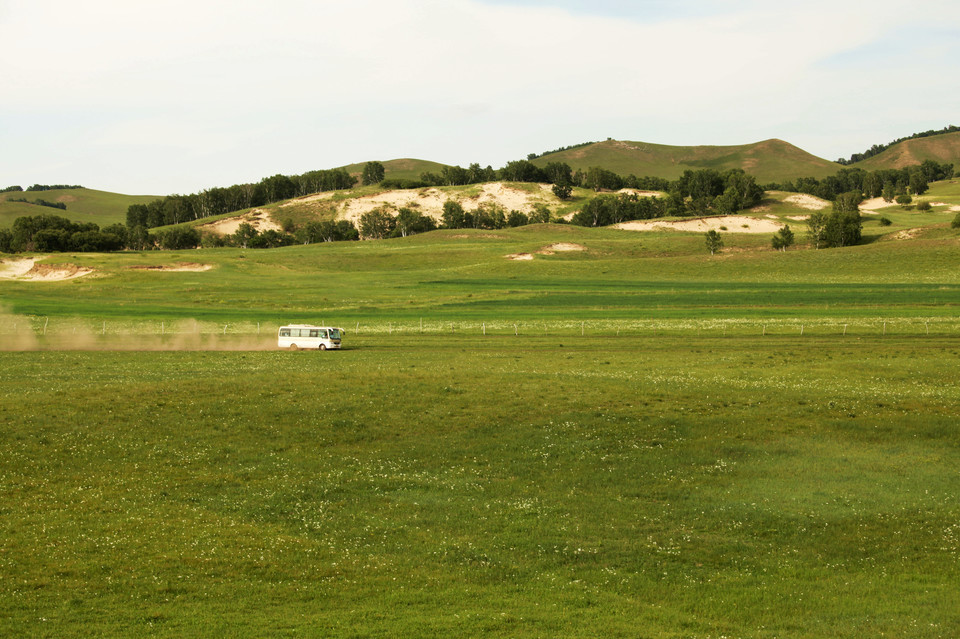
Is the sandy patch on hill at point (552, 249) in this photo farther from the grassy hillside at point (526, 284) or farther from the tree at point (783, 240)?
the tree at point (783, 240)

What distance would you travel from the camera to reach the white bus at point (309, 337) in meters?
56.7

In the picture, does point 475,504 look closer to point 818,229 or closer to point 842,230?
point 842,230

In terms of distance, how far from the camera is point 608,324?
69812mm

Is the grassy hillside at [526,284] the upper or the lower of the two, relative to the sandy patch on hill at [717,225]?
lower

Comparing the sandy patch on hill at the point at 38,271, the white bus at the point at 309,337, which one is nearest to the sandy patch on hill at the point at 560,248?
the sandy patch on hill at the point at 38,271

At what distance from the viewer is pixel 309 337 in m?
57.5

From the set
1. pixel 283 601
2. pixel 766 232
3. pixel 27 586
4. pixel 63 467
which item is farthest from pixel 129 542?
pixel 766 232

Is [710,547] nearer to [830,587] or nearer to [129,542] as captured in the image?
[830,587]

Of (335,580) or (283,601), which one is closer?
(283,601)

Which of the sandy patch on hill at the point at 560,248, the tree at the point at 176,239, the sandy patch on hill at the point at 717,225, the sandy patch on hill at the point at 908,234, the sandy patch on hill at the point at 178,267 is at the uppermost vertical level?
the tree at the point at 176,239

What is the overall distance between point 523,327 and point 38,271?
324 ft

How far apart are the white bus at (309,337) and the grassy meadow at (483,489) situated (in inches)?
136

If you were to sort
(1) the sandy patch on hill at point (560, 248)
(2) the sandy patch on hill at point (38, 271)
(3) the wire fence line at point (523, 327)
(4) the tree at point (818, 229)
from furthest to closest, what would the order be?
1. (1) the sandy patch on hill at point (560, 248)
2. (4) the tree at point (818, 229)
3. (2) the sandy patch on hill at point (38, 271)
4. (3) the wire fence line at point (523, 327)

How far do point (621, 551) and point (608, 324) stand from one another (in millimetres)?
52113
